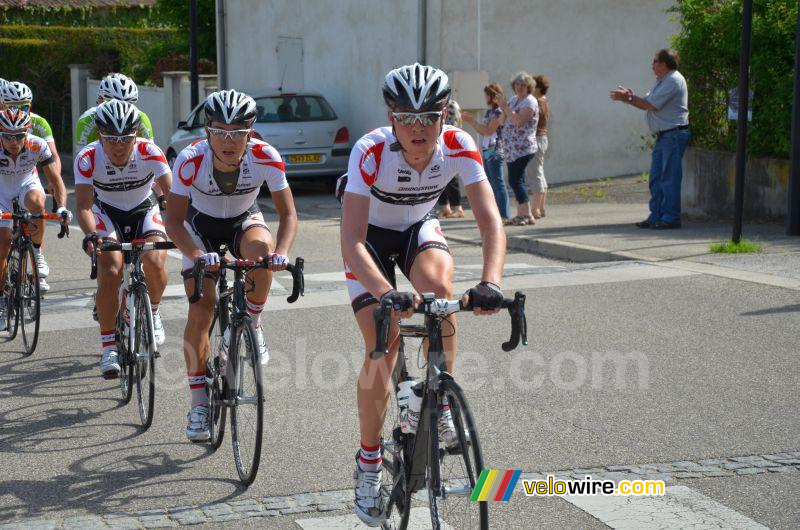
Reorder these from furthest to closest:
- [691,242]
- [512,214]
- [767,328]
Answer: [512,214], [691,242], [767,328]

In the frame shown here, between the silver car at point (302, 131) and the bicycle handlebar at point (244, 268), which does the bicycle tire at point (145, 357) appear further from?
the silver car at point (302, 131)

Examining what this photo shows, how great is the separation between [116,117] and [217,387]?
7.06 feet

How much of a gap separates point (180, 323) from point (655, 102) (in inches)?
285

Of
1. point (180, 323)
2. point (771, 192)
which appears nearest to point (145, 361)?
point (180, 323)

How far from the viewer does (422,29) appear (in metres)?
19.9

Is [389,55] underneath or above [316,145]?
above

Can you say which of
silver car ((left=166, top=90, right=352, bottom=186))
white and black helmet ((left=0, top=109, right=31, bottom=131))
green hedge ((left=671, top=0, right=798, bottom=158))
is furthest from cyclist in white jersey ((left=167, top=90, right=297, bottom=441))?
silver car ((left=166, top=90, right=352, bottom=186))

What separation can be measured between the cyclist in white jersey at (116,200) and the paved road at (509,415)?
556 millimetres

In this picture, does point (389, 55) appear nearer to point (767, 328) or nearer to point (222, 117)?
point (767, 328)

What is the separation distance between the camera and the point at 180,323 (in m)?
10.0

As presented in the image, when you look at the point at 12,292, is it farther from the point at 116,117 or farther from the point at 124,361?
the point at 116,117

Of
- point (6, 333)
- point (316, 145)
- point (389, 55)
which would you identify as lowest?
point (6, 333)

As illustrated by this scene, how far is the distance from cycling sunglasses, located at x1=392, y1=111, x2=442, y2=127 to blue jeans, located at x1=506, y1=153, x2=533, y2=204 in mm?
10611

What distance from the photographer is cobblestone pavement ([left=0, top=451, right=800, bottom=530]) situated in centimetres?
538
